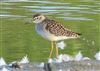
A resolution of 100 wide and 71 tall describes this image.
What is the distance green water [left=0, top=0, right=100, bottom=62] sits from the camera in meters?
9.26

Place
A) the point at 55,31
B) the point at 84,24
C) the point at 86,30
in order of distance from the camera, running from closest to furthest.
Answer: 1. the point at 55,31
2. the point at 86,30
3. the point at 84,24

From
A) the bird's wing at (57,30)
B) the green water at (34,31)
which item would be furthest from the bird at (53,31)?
the green water at (34,31)

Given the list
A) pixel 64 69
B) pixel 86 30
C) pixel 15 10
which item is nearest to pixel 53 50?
pixel 86 30

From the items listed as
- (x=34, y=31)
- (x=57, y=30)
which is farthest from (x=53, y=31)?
(x=34, y=31)

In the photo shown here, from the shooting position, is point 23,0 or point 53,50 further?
point 23,0

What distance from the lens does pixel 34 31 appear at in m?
11.3

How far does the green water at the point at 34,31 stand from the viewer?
926 cm

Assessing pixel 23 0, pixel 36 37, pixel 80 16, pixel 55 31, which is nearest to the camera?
pixel 55 31

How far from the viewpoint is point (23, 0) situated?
16188mm

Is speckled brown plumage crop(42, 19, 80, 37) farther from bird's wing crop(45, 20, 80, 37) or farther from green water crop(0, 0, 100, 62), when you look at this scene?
green water crop(0, 0, 100, 62)

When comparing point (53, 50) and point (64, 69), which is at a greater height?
point (64, 69)

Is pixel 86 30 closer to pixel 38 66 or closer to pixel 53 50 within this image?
pixel 53 50

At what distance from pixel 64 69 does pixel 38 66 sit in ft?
1.37

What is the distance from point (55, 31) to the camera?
8.48 metres
